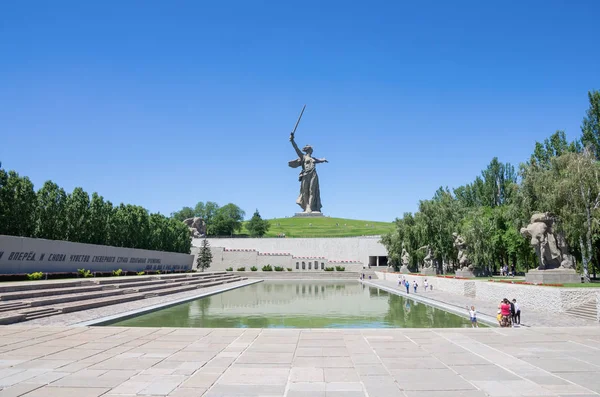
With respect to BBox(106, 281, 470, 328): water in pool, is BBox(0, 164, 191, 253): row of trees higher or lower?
higher

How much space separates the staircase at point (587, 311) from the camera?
603 inches

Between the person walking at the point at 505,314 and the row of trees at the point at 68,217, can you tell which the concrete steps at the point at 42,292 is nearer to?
the row of trees at the point at 68,217

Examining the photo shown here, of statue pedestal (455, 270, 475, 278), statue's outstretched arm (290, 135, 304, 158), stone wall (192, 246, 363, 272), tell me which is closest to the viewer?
statue pedestal (455, 270, 475, 278)

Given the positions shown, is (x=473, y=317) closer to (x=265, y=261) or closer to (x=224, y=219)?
(x=265, y=261)

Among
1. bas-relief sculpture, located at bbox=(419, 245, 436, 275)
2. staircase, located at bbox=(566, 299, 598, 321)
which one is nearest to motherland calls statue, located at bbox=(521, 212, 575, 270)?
staircase, located at bbox=(566, 299, 598, 321)

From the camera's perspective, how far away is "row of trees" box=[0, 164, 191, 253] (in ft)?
102

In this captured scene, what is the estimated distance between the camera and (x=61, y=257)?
89.6 feet

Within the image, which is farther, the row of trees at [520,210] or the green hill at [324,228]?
the green hill at [324,228]

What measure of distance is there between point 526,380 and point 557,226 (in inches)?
715

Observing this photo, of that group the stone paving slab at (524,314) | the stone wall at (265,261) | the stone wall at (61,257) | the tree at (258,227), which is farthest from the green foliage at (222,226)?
the stone paving slab at (524,314)

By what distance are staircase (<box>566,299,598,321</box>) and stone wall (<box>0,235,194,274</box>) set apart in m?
26.5

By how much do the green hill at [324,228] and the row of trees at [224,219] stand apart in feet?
10.8

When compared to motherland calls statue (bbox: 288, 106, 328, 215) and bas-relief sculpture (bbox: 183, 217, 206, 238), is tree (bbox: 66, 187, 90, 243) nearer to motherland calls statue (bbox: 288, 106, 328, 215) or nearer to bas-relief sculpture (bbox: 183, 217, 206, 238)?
bas-relief sculpture (bbox: 183, 217, 206, 238)

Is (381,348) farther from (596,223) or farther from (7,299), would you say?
(596,223)
